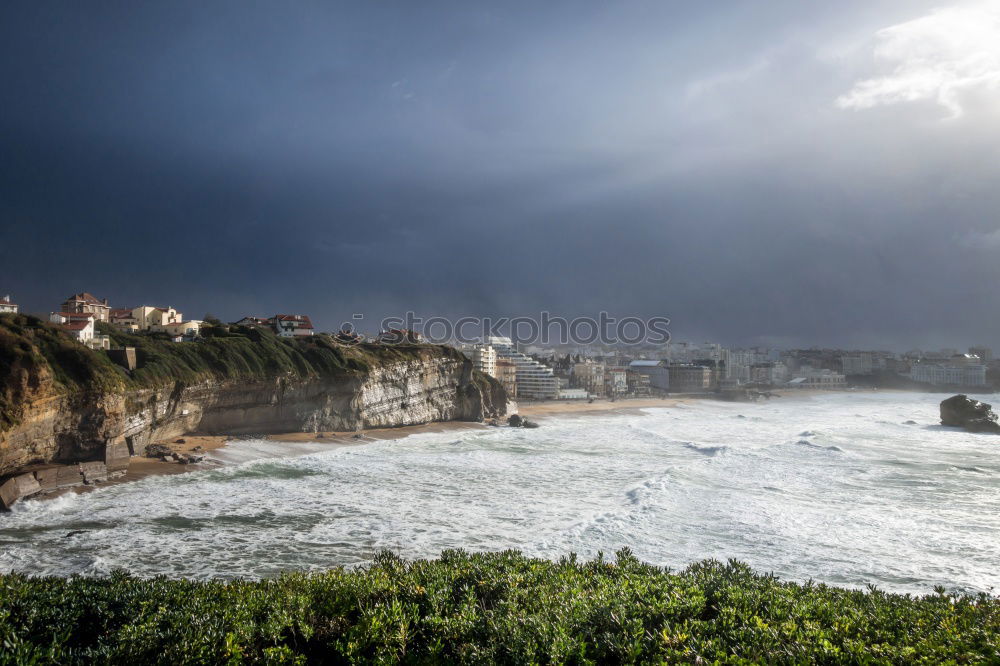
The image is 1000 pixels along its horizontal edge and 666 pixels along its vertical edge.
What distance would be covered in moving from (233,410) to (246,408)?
0.95 metres

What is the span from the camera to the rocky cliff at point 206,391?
79.6 feet

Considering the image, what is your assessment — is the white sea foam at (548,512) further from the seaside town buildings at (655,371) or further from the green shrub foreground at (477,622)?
the seaside town buildings at (655,371)

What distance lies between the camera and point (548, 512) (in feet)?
66.0

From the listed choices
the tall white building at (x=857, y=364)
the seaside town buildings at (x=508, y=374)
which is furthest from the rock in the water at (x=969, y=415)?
the tall white building at (x=857, y=364)

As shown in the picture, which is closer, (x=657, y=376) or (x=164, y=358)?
(x=164, y=358)

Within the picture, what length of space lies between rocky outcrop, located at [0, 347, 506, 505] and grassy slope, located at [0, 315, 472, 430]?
0.48m

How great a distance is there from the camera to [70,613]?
24.6 ft

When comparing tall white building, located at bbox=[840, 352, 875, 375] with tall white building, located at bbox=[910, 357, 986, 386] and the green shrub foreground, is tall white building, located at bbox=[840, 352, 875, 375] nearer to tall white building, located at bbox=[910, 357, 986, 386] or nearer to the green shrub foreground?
tall white building, located at bbox=[910, 357, 986, 386]

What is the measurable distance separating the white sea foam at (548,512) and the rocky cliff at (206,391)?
13.7 feet

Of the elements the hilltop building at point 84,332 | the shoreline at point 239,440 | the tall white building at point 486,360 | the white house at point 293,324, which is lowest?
the shoreline at point 239,440

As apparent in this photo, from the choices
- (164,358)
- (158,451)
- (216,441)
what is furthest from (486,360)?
(158,451)

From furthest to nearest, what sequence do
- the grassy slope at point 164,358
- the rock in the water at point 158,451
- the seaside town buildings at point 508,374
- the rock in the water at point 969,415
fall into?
the seaside town buildings at point 508,374
the rock in the water at point 969,415
the rock in the water at point 158,451
the grassy slope at point 164,358

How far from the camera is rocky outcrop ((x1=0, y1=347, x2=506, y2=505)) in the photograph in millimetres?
24266

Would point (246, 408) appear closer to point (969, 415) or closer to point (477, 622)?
point (477, 622)
